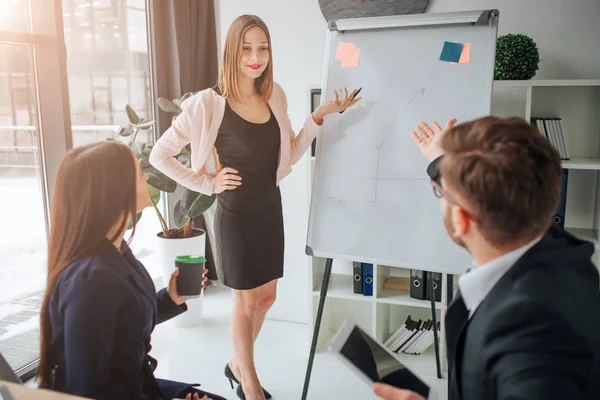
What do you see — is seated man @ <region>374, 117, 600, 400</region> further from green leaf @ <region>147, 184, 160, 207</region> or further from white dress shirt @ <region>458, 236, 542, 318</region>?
green leaf @ <region>147, 184, 160, 207</region>

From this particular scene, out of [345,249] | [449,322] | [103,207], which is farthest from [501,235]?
[345,249]

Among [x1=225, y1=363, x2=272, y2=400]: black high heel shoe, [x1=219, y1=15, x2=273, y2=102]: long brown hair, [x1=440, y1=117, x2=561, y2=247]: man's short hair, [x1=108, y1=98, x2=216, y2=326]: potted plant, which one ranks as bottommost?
[x1=225, y1=363, x2=272, y2=400]: black high heel shoe

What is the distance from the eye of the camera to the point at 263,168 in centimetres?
217

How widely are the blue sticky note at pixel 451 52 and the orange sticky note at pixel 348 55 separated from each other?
356mm

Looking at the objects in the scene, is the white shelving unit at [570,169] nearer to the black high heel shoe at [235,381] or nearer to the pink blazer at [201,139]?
the black high heel shoe at [235,381]

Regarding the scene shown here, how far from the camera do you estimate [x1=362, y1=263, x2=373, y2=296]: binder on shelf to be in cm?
273

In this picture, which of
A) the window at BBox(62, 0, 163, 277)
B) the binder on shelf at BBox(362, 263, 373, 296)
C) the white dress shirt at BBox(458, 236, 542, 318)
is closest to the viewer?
the white dress shirt at BBox(458, 236, 542, 318)

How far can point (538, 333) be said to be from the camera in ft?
2.95

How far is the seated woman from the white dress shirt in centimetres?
68

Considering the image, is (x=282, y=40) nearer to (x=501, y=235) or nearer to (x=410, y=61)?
(x=410, y=61)

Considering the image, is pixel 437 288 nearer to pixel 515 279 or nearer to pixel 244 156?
pixel 244 156

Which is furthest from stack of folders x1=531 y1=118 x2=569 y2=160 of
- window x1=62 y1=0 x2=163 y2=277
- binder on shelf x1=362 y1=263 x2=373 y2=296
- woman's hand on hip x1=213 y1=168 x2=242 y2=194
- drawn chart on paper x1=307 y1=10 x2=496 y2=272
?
window x1=62 y1=0 x2=163 y2=277

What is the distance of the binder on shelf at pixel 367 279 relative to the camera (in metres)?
2.73

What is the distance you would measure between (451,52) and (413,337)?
149 centimetres
